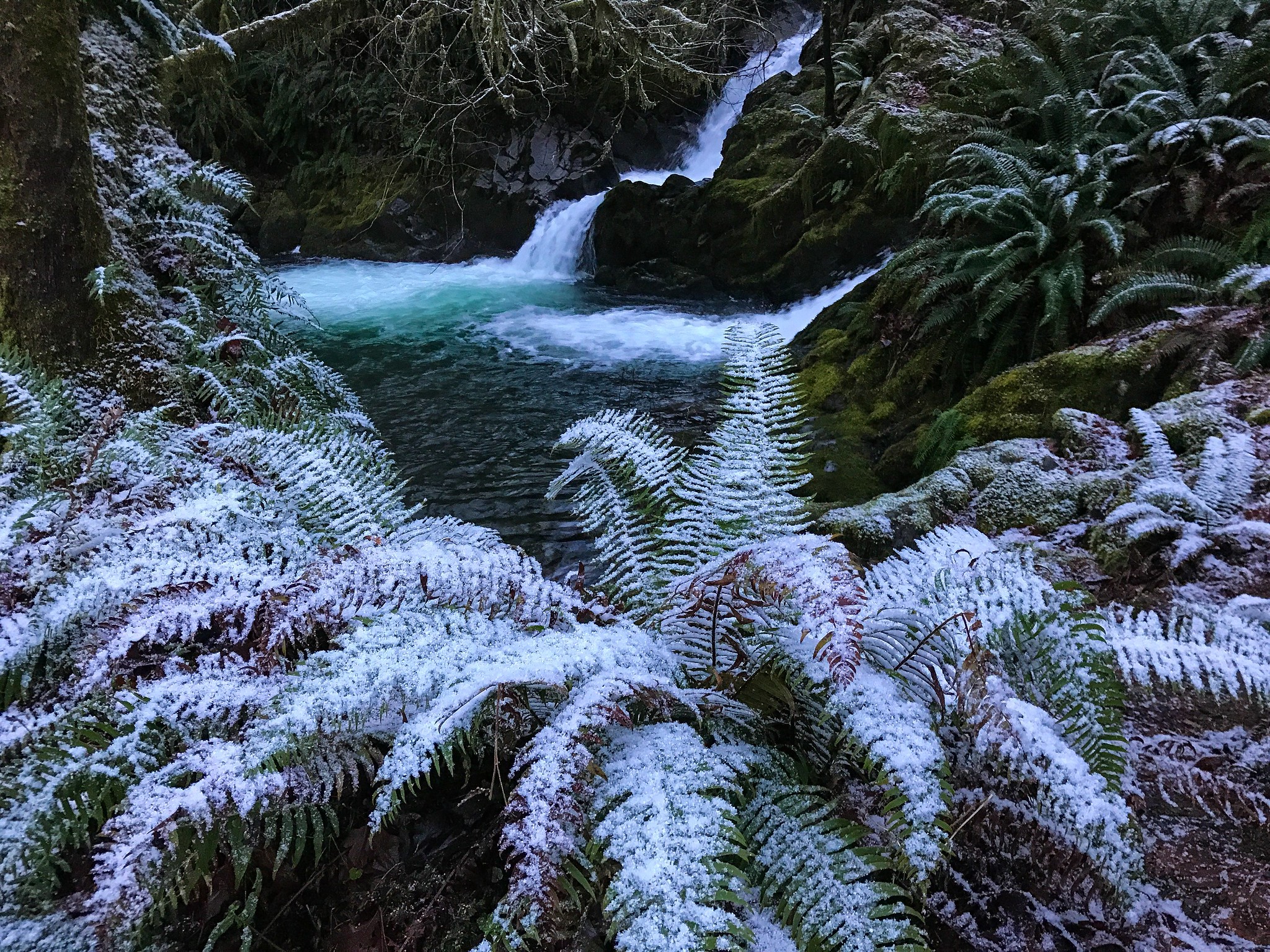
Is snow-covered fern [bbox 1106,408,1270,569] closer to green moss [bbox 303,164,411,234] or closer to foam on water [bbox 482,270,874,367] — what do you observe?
foam on water [bbox 482,270,874,367]

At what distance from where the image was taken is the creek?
493 centimetres

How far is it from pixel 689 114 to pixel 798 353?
943 cm

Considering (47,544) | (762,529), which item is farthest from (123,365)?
(762,529)

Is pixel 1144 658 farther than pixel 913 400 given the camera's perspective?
No

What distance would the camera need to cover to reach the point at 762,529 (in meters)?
1.69

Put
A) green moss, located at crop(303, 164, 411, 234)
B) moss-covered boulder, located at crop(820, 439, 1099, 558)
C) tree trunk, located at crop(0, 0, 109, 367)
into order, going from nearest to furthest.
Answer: moss-covered boulder, located at crop(820, 439, 1099, 558) → tree trunk, located at crop(0, 0, 109, 367) → green moss, located at crop(303, 164, 411, 234)

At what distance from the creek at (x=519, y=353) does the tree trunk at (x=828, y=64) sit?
1.11m

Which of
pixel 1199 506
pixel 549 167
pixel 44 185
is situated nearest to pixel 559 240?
pixel 549 167

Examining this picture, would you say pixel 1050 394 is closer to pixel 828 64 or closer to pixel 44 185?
pixel 44 185

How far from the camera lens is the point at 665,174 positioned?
12750mm

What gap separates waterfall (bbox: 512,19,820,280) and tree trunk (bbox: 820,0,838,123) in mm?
3395

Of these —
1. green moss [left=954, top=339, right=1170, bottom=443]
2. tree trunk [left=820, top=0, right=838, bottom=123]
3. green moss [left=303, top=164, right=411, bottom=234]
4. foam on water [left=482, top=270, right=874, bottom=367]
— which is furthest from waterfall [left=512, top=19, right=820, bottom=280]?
green moss [left=954, top=339, right=1170, bottom=443]

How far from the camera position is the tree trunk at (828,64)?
7.07 m

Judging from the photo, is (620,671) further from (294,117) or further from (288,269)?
(294,117)
